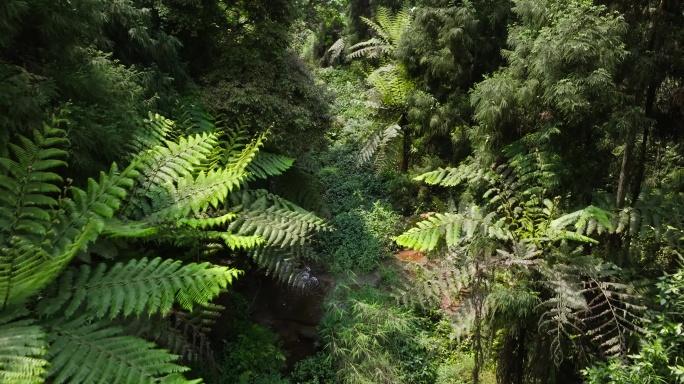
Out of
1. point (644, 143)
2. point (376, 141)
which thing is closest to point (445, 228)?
point (644, 143)

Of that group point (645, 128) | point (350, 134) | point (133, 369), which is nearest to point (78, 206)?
point (133, 369)

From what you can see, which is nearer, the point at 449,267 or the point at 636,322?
the point at 636,322

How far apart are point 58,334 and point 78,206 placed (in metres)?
0.93

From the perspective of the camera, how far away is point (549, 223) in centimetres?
398

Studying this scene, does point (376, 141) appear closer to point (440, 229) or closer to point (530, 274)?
point (440, 229)

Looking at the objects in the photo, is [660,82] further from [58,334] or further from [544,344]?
[58,334]

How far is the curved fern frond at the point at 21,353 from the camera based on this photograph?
202 centimetres

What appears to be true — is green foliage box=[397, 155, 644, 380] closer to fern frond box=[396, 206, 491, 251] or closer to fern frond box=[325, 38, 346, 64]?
fern frond box=[396, 206, 491, 251]

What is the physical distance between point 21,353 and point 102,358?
34 cm

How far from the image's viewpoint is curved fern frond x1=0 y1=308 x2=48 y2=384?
6.62ft

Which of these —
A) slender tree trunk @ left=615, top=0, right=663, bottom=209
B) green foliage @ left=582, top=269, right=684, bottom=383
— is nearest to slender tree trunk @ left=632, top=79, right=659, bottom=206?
slender tree trunk @ left=615, top=0, right=663, bottom=209

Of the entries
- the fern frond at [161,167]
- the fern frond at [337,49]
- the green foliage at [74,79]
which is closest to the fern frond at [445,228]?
the fern frond at [161,167]

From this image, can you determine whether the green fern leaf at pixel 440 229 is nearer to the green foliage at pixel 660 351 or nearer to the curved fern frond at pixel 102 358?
the green foliage at pixel 660 351

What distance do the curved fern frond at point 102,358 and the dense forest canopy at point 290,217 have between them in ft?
0.04
